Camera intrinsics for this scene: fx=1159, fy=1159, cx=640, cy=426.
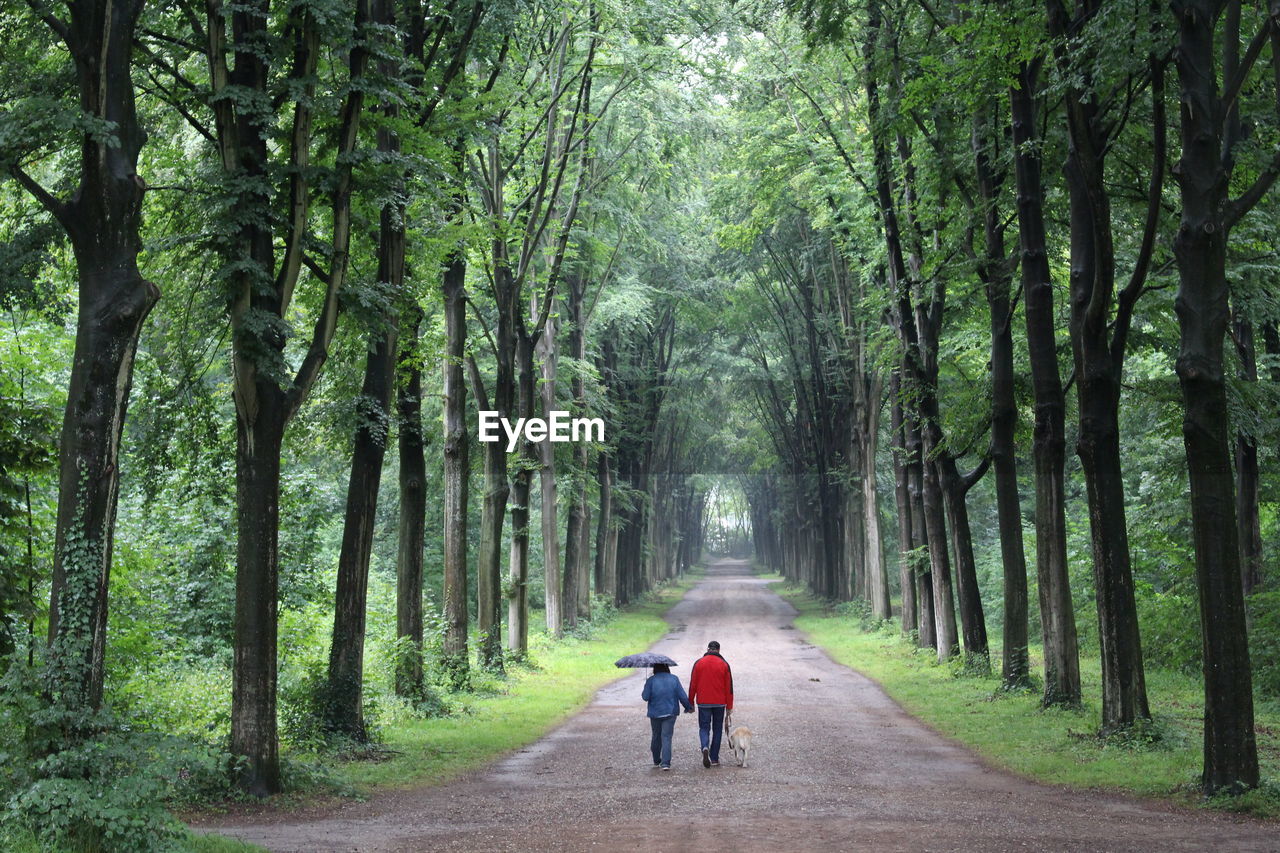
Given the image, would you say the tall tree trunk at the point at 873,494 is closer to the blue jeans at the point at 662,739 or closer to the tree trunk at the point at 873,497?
the tree trunk at the point at 873,497

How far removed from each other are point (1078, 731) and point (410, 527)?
393 inches

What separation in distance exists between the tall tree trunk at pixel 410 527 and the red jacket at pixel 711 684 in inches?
210

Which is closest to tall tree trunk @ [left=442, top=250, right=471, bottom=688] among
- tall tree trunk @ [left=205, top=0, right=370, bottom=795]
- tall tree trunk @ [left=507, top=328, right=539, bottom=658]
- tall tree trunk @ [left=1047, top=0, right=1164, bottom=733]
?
tall tree trunk @ [left=507, top=328, right=539, bottom=658]

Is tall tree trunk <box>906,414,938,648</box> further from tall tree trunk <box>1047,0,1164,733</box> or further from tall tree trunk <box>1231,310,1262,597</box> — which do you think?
tall tree trunk <box>1047,0,1164,733</box>

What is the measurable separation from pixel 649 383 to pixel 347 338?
2788cm

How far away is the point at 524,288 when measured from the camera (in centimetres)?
2583

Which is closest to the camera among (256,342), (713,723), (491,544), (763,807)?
(763,807)

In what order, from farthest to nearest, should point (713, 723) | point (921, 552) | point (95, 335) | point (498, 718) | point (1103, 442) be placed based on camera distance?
1. point (921, 552)
2. point (498, 718)
3. point (1103, 442)
4. point (713, 723)
5. point (95, 335)

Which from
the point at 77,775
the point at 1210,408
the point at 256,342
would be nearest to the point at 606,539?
the point at 256,342

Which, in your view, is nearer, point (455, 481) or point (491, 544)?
point (455, 481)

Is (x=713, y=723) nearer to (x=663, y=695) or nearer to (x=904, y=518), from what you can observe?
(x=663, y=695)

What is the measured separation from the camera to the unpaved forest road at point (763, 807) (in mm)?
9492

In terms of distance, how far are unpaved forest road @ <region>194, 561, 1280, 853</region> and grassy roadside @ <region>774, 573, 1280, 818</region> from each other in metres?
0.50

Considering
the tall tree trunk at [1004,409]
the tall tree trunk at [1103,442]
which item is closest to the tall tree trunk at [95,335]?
the tall tree trunk at [1103,442]
